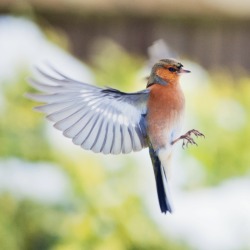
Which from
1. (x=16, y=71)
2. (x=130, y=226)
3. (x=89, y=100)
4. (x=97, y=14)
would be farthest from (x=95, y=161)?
(x=97, y=14)

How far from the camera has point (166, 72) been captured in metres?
0.80

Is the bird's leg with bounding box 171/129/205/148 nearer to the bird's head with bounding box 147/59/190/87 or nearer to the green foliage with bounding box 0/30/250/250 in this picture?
the bird's head with bounding box 147/59/190/87

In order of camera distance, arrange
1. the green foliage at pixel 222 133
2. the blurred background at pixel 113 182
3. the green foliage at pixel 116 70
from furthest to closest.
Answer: the green foliage at pixel 116 70
the blurred background at pixel 113 182
the green foliage at pixel 222 133

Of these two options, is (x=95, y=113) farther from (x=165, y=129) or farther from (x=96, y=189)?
(x=96, y=189)

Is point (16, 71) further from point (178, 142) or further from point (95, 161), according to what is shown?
point (178, 142)

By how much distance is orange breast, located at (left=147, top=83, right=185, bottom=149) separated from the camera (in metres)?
0.74

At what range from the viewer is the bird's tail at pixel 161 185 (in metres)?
0.75

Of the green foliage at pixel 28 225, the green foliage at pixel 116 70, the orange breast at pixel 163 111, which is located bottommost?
the orange breast at pixel 163 111

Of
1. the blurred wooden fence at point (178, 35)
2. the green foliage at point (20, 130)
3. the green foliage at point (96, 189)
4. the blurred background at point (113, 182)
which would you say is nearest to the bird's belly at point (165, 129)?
the blurred background at point (113, 182)

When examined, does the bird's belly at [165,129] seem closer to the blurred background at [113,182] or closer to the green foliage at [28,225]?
the blurred background at [113,182]

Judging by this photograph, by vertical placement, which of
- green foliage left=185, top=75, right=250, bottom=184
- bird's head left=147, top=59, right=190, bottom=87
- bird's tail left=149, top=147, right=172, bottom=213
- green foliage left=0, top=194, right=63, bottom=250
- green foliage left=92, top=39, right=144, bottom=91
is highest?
green foliage left=92, top=39, right=144, bottom=91

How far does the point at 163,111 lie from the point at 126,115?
0.06m

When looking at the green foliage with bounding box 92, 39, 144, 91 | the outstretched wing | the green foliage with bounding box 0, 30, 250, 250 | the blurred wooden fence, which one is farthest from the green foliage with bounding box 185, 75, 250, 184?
the blurred wooden fence

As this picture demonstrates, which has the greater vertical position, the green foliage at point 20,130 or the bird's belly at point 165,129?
the green foliage at point 20,130
